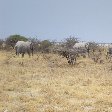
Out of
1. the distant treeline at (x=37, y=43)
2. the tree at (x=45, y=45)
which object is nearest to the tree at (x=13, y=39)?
the distant treeline at (x=37, y=43)

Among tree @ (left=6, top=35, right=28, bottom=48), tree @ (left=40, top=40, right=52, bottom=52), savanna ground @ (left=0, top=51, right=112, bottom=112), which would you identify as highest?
tree @ (left=6, top=35, right=28, bottom=48)

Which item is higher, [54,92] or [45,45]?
[45,45]

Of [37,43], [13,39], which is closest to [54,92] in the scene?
[37,43]

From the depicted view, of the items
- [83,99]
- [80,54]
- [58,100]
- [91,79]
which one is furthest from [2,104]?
[80,54]

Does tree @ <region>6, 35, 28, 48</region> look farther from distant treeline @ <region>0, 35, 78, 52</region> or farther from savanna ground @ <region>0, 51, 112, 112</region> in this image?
savanna ground @ <region>0, 51, 112, 112</region>

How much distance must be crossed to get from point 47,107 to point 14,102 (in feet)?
6.02

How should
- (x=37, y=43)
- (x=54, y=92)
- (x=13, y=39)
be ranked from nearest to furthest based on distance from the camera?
(x=54, y=92) < (x=37, y=43) < (x=13, y=39)

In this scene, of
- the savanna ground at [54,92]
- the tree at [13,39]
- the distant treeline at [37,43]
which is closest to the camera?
the savanna ground at [54,92]

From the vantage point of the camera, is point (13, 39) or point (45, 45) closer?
point (45, 45)

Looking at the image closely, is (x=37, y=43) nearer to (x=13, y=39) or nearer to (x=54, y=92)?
(x=13, y=39)

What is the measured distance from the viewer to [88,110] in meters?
14.7

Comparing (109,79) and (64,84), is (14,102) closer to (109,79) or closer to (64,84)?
(64,84)

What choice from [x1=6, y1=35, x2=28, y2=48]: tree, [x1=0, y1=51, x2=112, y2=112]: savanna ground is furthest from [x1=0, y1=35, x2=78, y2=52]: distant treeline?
[x1=0, y1=51, x2=112, y2=112]: savanna ground

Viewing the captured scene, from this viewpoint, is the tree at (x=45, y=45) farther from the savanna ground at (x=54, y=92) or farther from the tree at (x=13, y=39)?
the savanna ground at (x=54, y=92)
